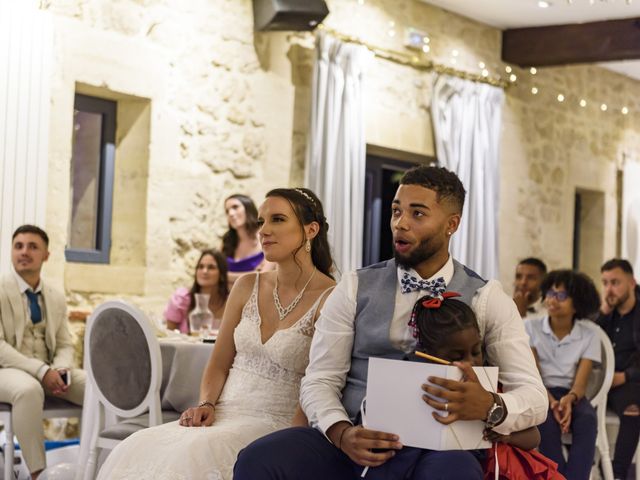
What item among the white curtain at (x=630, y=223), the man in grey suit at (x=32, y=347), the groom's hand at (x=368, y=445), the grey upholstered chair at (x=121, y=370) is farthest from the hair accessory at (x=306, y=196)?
the white curtain at (x=630, y=223)

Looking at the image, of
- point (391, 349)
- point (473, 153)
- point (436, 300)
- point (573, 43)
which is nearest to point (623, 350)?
point (391, 349)

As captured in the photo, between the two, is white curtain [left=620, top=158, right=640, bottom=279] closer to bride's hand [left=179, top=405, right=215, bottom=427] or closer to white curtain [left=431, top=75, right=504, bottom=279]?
white curtain [left=431, top=75, right=504, bottom=279]

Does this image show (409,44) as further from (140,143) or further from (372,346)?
(372,346)

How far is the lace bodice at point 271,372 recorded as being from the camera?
333 cm

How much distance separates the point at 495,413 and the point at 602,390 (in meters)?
2.50

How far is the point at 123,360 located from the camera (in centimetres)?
413

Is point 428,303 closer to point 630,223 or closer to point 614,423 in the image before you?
point 614,423

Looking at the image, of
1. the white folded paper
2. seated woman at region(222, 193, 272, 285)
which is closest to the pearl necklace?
the white folded paper

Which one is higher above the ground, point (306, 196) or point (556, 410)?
point (306, 196)

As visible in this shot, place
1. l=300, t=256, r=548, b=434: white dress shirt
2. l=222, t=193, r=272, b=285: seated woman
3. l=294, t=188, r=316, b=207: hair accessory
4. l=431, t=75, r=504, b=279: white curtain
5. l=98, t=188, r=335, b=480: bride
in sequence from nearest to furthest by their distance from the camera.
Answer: l=300, t=256, r=548, b=434: white dress shirt < l=98, t=188, r=335, b=480: bride < l=294, t=188, r=316, b=207: hair accessory < l=222, t=193, r=272, b=285: seated woman < l=431, t=75, r=504, b=279: white curtain

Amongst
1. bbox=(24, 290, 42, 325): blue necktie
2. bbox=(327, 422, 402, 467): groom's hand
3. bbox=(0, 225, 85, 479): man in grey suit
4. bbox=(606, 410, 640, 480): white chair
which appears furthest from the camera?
bbox=(24, 290, 42, 325): blue necktie

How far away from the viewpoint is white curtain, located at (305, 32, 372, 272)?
7527 millimetres

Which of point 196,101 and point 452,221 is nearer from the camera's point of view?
point 452,221

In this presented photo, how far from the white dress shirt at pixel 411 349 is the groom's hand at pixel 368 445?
0.33 ft
